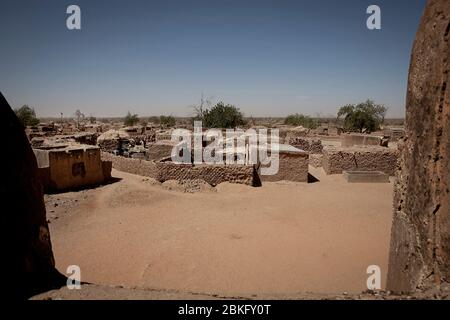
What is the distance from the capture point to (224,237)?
8.01m

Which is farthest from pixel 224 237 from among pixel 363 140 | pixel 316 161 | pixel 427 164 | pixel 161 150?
pixel 363 140

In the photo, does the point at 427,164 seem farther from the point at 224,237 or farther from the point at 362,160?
the point at 362,160

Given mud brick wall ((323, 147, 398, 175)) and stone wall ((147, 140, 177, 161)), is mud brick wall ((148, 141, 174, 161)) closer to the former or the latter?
stone wall ((147, 140, 177, 161))

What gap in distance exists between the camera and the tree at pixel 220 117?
3544cm

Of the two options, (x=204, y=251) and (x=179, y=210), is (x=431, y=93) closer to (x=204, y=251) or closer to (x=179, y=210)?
(x=204, y=251)

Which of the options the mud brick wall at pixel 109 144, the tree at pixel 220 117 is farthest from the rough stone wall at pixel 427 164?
the tree at pixel 220 117

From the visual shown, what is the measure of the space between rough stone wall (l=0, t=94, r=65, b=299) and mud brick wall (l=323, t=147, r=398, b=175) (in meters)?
16.4

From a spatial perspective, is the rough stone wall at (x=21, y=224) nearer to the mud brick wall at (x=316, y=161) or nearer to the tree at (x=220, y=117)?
the mud brick wall at (x=316, y=161)

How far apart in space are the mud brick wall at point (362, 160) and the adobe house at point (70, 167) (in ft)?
44.0

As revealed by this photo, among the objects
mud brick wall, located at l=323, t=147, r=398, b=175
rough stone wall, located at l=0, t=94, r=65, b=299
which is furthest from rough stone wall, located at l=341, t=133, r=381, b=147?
rough stone wall, located at l=0, t=94, r=65, b=299

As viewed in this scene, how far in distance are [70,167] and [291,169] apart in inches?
440

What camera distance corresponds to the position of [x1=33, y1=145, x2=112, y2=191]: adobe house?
11945mm
